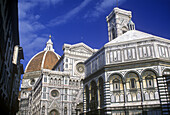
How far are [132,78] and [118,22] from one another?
25.4 m

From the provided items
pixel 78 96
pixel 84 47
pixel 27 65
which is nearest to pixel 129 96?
pixel 78 96

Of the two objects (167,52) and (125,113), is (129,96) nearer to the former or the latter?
(125,113)

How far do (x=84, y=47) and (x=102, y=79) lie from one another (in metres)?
30.2

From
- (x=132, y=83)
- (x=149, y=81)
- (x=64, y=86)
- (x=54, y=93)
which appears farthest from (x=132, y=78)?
(x=54, y=93)

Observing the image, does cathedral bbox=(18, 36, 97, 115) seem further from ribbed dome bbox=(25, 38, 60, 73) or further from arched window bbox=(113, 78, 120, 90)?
ribbed dome bbox=(25, 38, 60, 73)

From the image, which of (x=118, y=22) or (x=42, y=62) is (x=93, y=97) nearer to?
(x=118, y=22)

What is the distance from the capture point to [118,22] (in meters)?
46.5

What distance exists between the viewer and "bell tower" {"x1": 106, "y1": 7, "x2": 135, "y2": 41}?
46.1 meters

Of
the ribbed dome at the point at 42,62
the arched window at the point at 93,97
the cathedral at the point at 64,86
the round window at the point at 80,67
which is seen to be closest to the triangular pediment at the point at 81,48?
the cathedral at the point at 64,86

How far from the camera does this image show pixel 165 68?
23.1m

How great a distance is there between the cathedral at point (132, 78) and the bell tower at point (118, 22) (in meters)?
18.5

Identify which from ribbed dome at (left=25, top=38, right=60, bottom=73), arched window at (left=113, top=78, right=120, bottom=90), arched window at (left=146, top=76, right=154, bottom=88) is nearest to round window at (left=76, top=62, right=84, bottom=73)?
arched window at (left=113, top=78, right=120, bottom=90)

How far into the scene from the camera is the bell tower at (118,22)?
46.1m

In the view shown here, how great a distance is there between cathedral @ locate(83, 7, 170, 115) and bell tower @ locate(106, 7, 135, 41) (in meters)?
18.5
